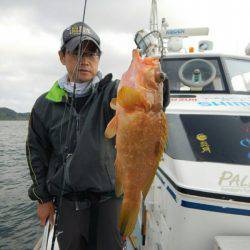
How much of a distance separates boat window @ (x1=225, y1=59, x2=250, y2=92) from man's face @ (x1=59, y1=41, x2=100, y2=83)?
2.92m

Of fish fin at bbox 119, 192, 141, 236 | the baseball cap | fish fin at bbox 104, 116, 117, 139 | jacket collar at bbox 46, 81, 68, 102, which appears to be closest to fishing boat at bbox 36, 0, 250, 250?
the baseball cap

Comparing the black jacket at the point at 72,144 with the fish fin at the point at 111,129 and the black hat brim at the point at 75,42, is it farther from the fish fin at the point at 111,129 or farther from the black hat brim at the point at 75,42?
the fish fin at the point at 111,129

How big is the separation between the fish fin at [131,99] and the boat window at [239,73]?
148 inches

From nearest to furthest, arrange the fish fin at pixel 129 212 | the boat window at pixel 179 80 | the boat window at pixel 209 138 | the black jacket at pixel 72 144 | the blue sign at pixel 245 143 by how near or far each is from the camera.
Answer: the fish fin at pixel 129 212 < the black jacket at pixel 72 144 < the boat window at pixel 209 138 < the blue sign at pixel 245 143 < the boat window at pixel 179 80

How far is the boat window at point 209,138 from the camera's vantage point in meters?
3.60

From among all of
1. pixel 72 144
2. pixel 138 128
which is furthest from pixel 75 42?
pixel 138 128

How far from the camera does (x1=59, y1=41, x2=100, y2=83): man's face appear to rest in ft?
10.3

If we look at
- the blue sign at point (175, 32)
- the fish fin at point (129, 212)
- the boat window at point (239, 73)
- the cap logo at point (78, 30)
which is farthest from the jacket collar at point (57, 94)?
the blue sign at point (175, 32)

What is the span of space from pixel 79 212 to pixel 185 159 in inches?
48.0

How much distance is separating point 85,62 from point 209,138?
1655 mm

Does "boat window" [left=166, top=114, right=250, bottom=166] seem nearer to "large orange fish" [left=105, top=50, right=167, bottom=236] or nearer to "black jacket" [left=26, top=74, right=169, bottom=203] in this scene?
"black jacket" [left=26, top=74, right=169, bottom=203]

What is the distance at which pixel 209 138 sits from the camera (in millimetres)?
3828

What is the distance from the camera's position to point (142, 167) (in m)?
2.06

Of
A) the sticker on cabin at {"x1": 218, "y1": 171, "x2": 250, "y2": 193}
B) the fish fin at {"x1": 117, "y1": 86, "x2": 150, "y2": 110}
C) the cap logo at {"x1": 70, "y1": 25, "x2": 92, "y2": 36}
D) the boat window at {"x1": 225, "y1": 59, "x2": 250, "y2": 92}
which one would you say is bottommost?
the sticker on cabin at {"x1": 218, "y1": 171, "x2": 250, "y2": 193}
